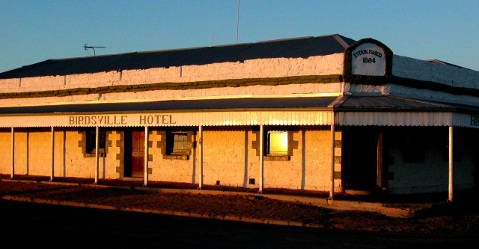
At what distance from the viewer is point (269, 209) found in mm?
13469

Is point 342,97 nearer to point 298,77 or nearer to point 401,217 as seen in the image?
point 298,77

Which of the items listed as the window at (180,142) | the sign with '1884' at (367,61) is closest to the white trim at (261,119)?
the window at (180,142)

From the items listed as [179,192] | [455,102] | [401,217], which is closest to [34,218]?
[179,192]

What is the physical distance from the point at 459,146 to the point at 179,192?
31.5 feet

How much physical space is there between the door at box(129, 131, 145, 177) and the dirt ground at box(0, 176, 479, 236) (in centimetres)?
230

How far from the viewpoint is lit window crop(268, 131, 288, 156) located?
1703cm

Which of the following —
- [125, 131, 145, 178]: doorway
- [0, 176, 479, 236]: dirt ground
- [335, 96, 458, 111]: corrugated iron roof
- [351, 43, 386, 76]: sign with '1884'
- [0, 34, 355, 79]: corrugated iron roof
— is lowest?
[0, 176, 479, 236]: dirt ground

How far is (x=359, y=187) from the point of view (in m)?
16.4

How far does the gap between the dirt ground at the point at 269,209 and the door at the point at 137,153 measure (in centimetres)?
230

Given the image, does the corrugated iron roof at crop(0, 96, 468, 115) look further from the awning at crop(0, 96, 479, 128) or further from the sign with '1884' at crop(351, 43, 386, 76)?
the sign with '1884' at crop(351, 43, 386, 76)

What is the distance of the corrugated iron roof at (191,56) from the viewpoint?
1865cm

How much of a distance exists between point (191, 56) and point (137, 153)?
429 cm

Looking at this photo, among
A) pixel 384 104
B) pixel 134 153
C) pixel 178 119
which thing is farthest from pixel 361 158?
pixel 134 153

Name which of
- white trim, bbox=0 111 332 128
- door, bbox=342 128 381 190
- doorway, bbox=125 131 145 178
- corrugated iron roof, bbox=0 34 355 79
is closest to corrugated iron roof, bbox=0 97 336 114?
white trim, bbox=0 111 332 128
